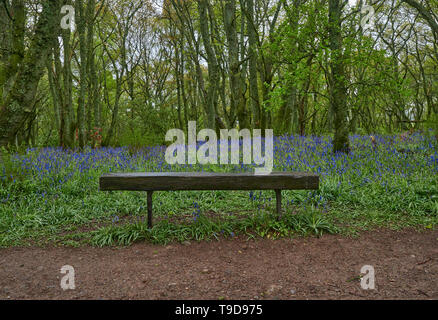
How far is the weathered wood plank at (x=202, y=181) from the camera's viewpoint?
11.1ft

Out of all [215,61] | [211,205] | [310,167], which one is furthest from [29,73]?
[215,61]

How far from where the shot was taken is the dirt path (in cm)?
233

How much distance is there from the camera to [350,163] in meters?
6.00

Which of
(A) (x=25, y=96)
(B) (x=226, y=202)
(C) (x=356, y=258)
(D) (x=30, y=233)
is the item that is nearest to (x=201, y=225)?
(B) (x=226, y=202)

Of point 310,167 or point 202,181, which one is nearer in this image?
point 202,181

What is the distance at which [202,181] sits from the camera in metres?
3.42

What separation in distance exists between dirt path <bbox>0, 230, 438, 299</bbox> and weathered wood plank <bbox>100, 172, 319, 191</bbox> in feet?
2.16

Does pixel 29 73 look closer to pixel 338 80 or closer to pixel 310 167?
pixel 310 167

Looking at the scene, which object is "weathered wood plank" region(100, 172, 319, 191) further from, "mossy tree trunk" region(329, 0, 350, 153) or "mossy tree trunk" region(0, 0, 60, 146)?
"mossy tree trunk" region(329, 0, 350, 153)

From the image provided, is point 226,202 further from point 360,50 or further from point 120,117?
point 120,117

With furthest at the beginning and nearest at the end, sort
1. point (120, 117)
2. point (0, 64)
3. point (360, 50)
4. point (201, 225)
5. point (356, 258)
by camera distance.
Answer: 1. point (120, 117)
2. point (360, 50)
3. point (0, 64)
4. point (201, 225)
5. point (356, 258)

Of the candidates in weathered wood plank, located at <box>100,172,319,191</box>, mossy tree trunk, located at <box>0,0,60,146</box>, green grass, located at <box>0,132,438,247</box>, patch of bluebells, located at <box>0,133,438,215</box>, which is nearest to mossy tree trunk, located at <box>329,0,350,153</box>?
patch of bluebells, located at <box>0,133,438,215</box>

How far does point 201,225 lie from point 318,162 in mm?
3644

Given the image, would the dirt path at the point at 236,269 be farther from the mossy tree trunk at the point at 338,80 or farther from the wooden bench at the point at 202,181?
the mossy tree trunk at the point at 338,80
